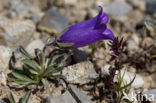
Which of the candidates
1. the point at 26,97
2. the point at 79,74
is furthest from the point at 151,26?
the point at 26,97

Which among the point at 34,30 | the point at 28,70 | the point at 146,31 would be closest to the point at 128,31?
the point at 146,31

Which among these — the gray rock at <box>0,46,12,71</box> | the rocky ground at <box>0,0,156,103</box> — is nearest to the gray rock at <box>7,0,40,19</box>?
the rocky ground at <box>0,0,156,103</box>

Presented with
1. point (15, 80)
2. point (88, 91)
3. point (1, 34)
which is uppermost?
point (1, 34)

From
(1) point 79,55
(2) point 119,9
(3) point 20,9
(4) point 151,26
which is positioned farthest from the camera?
(2) point 119,9

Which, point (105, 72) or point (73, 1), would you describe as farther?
point (73, 1)

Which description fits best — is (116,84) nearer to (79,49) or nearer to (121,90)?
(121,90)

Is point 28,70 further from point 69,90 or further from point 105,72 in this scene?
point 105,72
